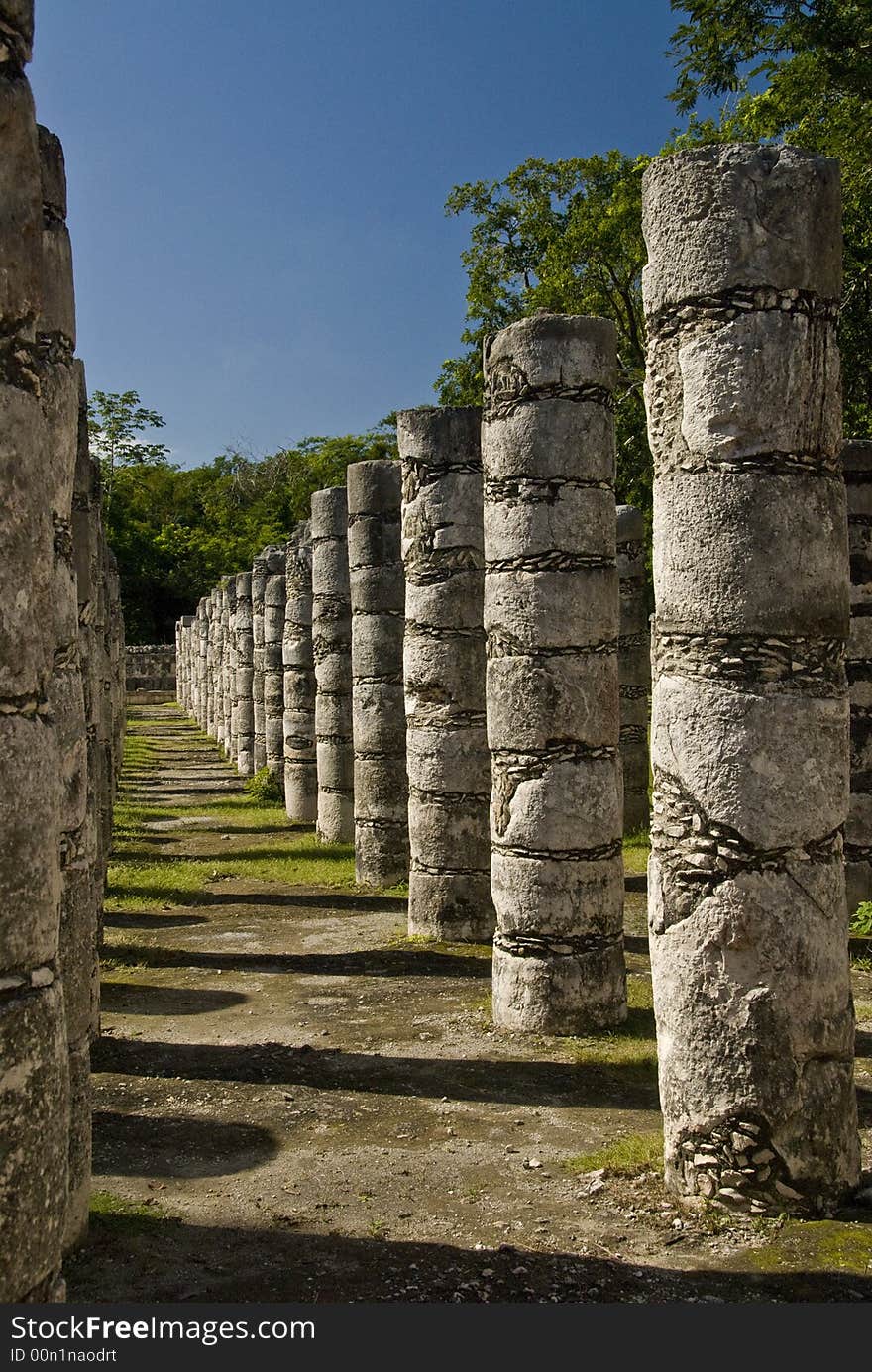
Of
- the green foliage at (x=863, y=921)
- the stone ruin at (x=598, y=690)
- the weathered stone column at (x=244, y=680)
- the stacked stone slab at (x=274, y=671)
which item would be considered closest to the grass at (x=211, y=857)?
the stacked stone slab at (x=274, y=671)

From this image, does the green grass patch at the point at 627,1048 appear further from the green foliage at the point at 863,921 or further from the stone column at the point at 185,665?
the stone column at the point at 185,665

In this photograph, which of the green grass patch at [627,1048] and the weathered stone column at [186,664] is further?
the weathered stone column at [186,664]

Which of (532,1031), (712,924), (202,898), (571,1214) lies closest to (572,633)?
(532,1031)

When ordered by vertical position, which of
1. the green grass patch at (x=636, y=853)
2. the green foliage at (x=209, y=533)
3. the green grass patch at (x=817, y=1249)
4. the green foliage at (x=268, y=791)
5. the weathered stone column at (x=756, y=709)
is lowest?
the green grass patch at (x=817, y=1249)

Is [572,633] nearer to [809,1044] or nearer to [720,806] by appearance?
[720,806]

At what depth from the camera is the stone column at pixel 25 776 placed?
3.03 metres

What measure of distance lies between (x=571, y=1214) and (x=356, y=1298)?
3.83 feet

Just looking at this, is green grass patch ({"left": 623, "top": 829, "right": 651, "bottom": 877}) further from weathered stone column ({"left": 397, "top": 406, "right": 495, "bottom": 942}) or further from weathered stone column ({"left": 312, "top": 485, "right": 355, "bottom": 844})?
weathered stone column ({"left": 312, "top": 485, "right": 355, "bottom": 844})

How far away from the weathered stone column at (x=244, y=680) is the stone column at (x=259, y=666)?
1.78ft

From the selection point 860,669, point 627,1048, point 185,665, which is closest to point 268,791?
point 860,669

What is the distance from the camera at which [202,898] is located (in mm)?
13125

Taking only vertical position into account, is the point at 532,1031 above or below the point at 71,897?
below

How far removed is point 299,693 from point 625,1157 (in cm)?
1290

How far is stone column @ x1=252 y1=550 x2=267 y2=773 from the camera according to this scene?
2400 cm
